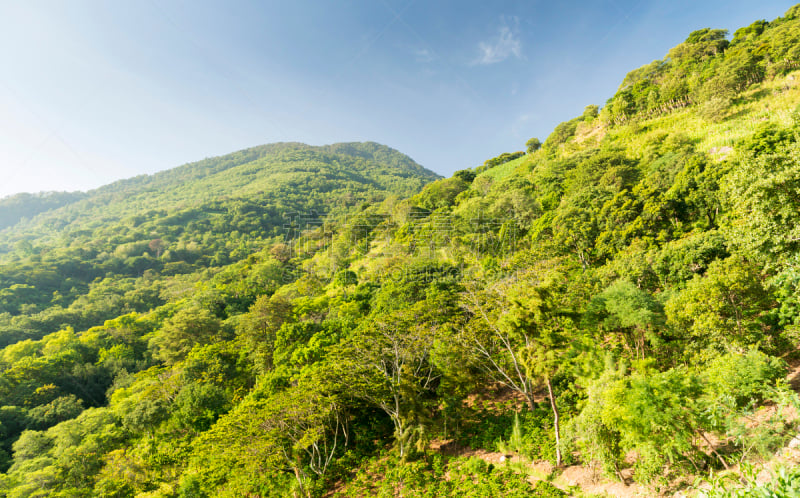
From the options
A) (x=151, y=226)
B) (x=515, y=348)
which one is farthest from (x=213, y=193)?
(x=515, y=348)

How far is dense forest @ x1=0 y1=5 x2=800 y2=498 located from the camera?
32.2 feet

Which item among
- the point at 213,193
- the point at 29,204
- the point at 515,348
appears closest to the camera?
the point at 515,348

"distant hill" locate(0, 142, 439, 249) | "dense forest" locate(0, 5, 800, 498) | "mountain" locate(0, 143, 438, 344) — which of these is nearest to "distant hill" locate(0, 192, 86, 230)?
"distant hill" locate(0, 142, 439, 249)

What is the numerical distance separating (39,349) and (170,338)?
24.2 meters

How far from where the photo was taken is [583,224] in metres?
28.5

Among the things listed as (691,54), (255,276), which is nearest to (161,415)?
(255,276)

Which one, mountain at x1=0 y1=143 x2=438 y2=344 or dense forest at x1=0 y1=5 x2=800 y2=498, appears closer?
dense forest at x1=0 y1=5 x2=800 y2=498

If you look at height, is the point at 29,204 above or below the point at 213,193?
above

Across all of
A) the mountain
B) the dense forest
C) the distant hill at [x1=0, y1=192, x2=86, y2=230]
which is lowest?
the dense forest

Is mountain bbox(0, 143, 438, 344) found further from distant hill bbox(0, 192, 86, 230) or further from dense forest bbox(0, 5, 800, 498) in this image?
dense forest bbox(0, 5, 800, 498)

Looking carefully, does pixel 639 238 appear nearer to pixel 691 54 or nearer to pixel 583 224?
pixel 583 224

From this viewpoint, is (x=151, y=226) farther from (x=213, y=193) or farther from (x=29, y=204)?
(x=29, y=204)

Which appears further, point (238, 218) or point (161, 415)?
point (238, 218)

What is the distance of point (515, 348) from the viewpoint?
18141mm
